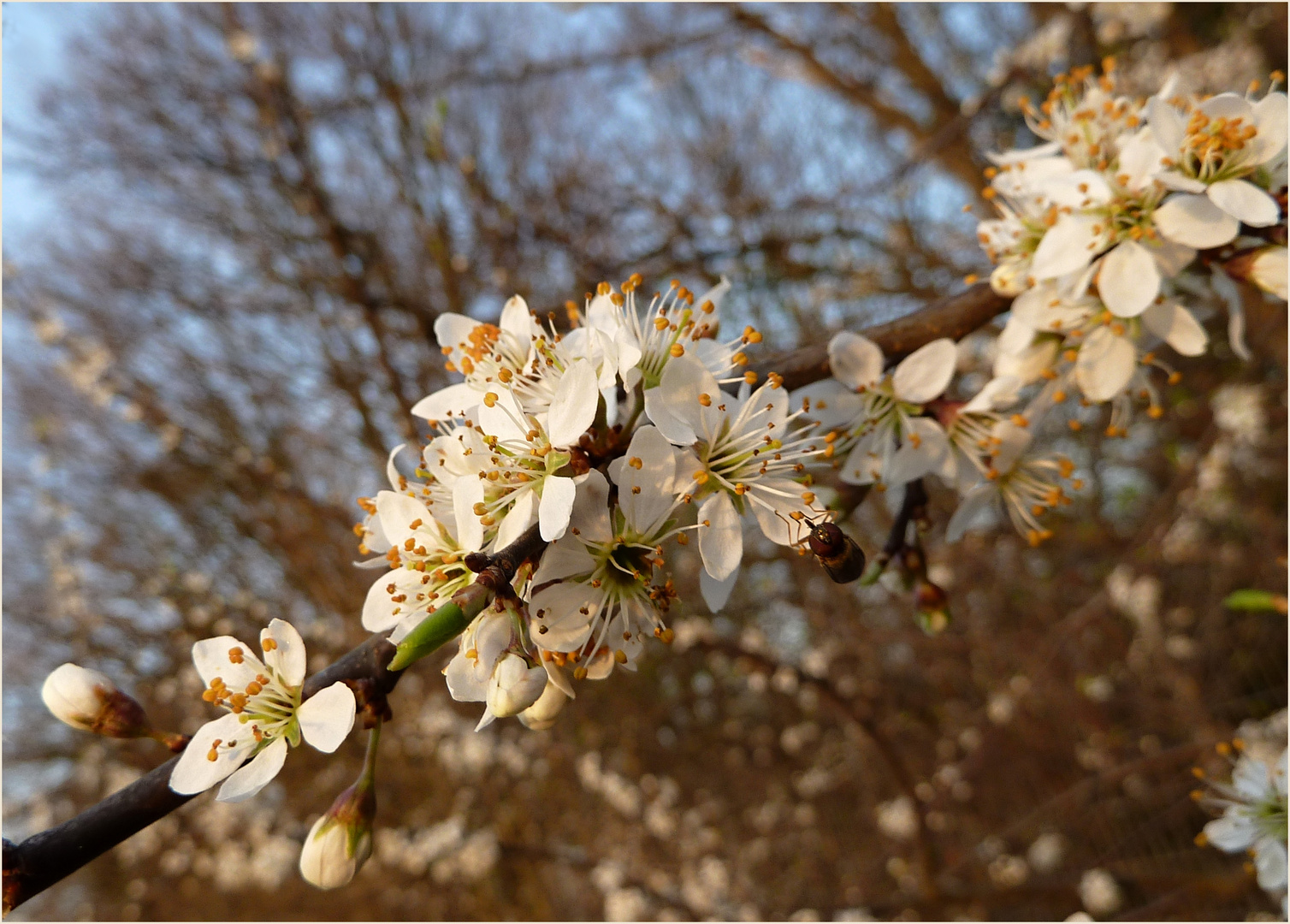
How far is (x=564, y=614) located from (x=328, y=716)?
0.87 ft

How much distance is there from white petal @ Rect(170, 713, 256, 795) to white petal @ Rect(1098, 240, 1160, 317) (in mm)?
1232

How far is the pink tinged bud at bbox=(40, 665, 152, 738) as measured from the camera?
3.06 feet

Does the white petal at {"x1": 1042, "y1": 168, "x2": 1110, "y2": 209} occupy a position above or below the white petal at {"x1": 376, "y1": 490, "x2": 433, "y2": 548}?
below

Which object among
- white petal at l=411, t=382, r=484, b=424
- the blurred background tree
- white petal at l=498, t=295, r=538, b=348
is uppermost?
white petal at l=498, t=295, r=538, b=348

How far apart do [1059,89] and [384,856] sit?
4.85 meters

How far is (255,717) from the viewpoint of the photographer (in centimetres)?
89

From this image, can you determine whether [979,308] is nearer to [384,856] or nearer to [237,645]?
[237,645]

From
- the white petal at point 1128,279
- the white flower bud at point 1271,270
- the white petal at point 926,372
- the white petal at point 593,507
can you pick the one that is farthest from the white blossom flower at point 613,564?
the white flower bud at point 1271,270

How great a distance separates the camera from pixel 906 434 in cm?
113

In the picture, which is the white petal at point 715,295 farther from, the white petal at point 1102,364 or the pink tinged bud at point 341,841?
the pink tinged bud at point 341,841

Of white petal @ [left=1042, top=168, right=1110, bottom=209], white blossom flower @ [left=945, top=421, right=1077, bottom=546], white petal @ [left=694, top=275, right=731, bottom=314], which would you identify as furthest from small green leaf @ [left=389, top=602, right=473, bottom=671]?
white petal @ [left=1042, top=168, right=1110, bottom=209]

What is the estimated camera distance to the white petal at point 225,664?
906 mm

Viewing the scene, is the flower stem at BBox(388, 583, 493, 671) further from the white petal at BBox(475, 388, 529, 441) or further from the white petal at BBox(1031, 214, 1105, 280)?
the white petal at BBox(1031, 214, 1105, 280)

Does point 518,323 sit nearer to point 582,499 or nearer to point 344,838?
point 582,499
